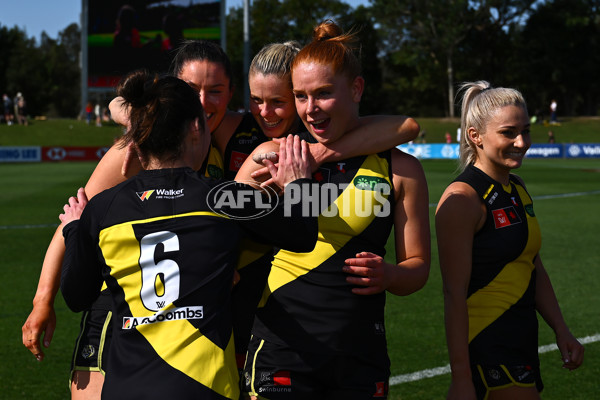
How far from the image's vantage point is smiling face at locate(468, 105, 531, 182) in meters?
3.54

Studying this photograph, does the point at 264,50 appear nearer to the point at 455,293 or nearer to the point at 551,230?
the point at 455,293

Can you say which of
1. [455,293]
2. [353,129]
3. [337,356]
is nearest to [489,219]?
[455,293]

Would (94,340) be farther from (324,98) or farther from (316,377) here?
(324,98)

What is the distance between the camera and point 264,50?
136 inches

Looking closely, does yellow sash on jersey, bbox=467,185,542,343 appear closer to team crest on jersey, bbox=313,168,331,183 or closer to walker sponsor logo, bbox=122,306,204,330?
team crest on jersey, bbox=313,168,331,183

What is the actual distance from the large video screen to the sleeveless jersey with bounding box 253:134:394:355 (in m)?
42.7

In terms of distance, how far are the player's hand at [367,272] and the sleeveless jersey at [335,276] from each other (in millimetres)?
65

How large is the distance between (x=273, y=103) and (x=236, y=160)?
1.29 ft

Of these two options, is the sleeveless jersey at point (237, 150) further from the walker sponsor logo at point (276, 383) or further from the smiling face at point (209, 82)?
the walker sponsor logo at point (276, 383)

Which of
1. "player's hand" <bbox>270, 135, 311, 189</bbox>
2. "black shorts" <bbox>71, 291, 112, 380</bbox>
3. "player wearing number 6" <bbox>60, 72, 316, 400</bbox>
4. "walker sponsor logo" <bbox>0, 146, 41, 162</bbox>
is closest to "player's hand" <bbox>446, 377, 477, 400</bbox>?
"player wearing number 6" <bbox>60, 72, 316, 400</bbox>

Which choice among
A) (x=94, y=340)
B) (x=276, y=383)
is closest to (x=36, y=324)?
(x=94, y=340)

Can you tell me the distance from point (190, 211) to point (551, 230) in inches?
476

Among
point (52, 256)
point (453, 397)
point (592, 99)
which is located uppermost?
point (592, 99)

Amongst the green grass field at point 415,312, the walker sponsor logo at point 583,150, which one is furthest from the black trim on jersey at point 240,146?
the walker sponsor logo at point 583,150
